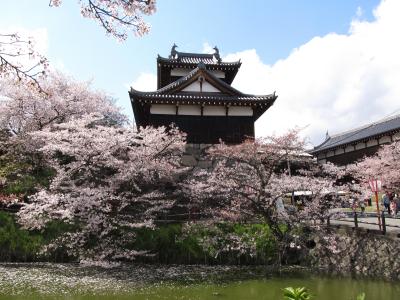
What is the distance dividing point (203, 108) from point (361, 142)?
1567cm

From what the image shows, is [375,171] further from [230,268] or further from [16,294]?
[16,294]

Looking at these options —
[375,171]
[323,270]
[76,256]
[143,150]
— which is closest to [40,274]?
[76,256]

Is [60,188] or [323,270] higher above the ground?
[60,188]

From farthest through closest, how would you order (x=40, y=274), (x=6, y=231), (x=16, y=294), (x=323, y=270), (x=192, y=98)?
(x=192, y=98) → (x=6, y=231) → (x=323, y=270) → (x=40, y=274) → (x=16, y=294)

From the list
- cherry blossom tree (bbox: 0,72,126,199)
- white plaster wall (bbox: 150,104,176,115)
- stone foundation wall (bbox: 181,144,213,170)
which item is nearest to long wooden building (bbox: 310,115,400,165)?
stone foundation wall (bbox: 181,144,213,170)

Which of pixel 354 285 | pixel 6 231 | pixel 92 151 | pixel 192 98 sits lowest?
pixel 354 285

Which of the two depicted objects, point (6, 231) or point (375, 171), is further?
point (375, 171)

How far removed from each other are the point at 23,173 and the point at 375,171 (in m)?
20.7

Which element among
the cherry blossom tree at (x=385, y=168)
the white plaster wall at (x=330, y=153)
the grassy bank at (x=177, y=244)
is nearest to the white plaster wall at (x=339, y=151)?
the white plaster wall at (x=330, y=153)

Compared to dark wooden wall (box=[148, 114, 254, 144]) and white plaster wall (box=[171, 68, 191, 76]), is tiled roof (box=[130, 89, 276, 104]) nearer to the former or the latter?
dark wooden wall (box=[148, 114, 254, 144])

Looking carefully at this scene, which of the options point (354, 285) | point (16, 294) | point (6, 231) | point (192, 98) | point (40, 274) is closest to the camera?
point (16, 294)

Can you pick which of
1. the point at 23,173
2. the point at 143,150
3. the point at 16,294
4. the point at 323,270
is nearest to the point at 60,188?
the point at 143,150

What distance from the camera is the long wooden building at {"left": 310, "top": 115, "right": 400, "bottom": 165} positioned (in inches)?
1048

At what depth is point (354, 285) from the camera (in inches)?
453
